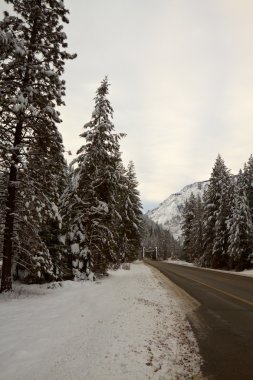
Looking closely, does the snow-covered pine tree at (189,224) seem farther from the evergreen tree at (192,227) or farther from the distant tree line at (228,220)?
the distant tree line at (228,220)

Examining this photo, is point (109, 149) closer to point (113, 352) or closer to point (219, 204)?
point (113, 352)

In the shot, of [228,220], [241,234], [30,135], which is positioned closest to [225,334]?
[30,135]

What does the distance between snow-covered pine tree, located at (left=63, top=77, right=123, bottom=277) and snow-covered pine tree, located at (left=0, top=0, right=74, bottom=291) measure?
575 centimetres

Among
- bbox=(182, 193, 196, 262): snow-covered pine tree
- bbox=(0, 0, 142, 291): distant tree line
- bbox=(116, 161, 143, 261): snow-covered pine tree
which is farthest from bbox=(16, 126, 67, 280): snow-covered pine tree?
bbox=(182, 193, 196, 262): snow-covered pine tree

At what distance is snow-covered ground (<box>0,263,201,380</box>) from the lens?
A: 18.4 feet

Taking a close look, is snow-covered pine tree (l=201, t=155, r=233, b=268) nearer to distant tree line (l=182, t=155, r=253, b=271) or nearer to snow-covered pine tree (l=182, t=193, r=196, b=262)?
distant tree line (l=182, t=155, r=253, b=271)

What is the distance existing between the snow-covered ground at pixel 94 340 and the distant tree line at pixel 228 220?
31.0 metres

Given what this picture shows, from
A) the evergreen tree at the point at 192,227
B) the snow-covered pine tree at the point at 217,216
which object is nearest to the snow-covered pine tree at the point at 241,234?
the snow-covered pine tree at the point at 217,216

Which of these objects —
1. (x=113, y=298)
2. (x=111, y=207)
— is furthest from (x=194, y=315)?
(x=111, y=207)

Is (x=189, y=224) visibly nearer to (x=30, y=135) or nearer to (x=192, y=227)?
(x=192, y=227)

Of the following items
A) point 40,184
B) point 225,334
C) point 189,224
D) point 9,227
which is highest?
point 189,224

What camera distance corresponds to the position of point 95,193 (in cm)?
2088

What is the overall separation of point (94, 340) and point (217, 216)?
4180 cm

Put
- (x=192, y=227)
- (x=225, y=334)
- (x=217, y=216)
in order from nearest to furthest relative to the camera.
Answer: (x=225, y=334) → (x=217, y=216) → (x=192, y=227)
